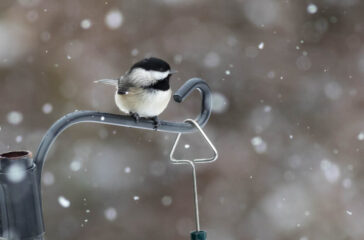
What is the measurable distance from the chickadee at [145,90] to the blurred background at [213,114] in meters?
2.79

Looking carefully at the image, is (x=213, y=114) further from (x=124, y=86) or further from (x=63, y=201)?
(x=124, y=86)

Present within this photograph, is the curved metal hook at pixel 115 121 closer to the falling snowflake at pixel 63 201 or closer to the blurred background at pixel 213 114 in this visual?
the blurred background at pixel 213 114

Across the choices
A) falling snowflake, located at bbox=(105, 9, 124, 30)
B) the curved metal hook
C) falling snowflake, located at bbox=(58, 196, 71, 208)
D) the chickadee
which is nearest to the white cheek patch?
the chickadee

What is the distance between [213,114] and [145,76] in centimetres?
315

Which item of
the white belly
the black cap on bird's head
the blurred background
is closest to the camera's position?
the black cap on bird's head

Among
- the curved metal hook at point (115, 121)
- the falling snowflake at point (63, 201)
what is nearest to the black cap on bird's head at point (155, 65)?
the curved metal hook at point (115, 121)

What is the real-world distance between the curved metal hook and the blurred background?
3044 millimetres

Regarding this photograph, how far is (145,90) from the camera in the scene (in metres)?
1.69

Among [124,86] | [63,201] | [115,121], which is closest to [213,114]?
[63,201]

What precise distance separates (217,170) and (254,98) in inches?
28.8

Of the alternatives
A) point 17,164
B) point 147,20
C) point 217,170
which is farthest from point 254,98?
point 17,164

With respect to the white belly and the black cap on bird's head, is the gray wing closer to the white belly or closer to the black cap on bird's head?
the white belly

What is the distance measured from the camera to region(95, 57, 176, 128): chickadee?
1608 mm

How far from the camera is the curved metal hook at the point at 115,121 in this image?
1035 mm
